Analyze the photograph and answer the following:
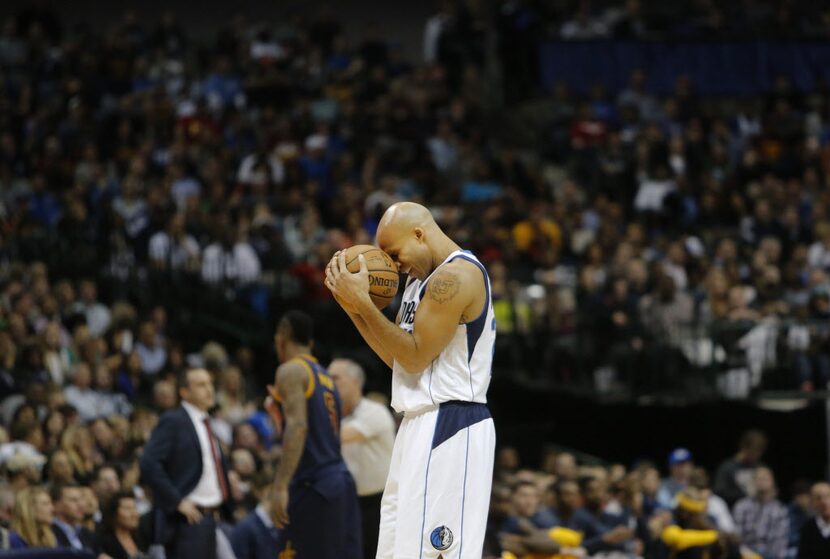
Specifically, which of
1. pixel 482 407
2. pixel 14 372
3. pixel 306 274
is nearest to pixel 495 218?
pixel 306 274

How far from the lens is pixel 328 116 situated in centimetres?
2123

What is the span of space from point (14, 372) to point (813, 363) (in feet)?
27.0

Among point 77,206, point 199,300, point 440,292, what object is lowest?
point 440,292

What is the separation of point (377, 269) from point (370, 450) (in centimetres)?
323

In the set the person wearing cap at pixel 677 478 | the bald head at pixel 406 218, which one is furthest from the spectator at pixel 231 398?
the bald head at pixel 406 218

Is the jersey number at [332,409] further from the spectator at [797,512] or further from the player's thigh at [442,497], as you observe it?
the spectator at [797,512]

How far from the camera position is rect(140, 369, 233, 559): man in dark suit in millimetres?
8500

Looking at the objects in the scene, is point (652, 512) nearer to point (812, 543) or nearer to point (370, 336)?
point (812, 543)

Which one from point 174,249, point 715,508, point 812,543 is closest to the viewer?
point 812,543

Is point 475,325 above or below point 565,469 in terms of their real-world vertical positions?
above

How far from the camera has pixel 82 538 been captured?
998cm

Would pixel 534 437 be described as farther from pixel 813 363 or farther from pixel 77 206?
pixel 77 206

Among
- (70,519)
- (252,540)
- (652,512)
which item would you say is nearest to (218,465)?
(252,540)

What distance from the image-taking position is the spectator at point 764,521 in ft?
45.4
